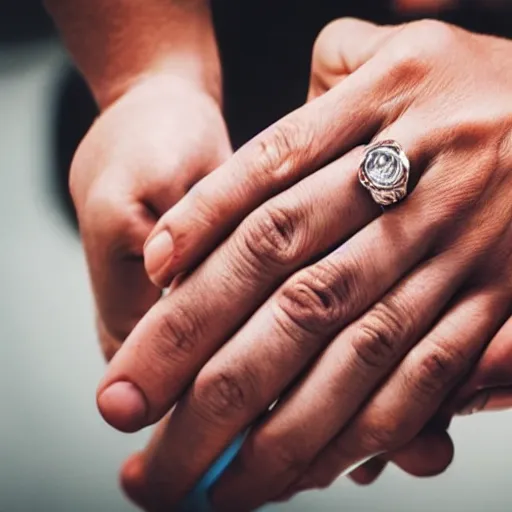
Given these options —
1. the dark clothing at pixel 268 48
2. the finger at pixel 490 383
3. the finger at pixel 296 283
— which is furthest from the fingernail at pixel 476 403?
the dark clothing at pixel 268 48

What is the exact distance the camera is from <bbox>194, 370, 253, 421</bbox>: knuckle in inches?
23.9

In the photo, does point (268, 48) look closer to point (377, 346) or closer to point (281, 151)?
point (281, 151)

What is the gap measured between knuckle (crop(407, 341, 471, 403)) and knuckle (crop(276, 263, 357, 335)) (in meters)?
0.07

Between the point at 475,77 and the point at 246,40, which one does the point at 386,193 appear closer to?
the point at 475,77

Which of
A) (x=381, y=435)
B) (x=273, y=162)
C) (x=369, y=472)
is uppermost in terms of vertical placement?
(x=273, y=162)

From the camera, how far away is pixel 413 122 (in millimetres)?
619

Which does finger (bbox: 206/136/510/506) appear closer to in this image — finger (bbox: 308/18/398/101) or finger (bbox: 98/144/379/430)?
finger (bbox: 98/144/379/430)


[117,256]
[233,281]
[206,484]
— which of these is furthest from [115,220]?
[206,484]

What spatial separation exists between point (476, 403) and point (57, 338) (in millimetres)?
527

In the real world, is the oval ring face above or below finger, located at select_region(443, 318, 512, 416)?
above

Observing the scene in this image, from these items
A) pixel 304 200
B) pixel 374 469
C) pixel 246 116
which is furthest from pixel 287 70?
pixel 374 469

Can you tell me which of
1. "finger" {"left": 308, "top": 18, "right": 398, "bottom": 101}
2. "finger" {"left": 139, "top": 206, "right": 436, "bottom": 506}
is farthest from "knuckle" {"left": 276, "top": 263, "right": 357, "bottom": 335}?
"finger" {"left": 308, "top": 18, "right": 398, "bottom": 101}

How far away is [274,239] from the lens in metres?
0.61

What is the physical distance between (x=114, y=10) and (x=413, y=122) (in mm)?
400
